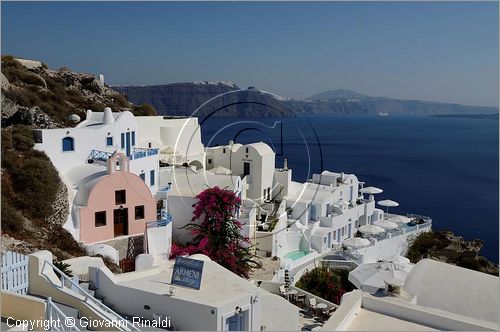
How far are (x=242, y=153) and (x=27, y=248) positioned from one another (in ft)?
62.7

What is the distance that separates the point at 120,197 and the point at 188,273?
10947 millimetres

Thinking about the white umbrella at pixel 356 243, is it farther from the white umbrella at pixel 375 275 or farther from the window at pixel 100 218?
the window at pixel 100 218

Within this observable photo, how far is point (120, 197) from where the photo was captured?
22438 millimetres

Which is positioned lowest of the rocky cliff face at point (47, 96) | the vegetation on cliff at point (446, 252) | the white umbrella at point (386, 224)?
the vegetation on cliff at point (446, 252)

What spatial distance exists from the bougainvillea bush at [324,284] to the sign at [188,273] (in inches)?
488

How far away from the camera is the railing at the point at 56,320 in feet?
28.9

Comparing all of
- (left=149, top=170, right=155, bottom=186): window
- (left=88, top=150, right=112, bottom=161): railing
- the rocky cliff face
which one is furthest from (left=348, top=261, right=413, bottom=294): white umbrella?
the rocky cliff face

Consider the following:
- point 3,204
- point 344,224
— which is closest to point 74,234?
point 3,204

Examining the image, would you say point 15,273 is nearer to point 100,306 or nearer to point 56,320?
point 100,306

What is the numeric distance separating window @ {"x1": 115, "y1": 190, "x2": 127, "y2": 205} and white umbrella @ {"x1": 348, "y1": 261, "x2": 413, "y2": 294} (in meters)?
11.9

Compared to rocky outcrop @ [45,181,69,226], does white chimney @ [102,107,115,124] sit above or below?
above

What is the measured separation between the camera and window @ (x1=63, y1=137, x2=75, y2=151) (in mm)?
23569

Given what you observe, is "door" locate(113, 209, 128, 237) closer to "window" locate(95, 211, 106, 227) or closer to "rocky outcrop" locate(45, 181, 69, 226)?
"window" locate(95, 211, 106, 227)

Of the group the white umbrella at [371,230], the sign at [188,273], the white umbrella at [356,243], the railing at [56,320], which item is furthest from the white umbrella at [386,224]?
the railing at [56,320]
